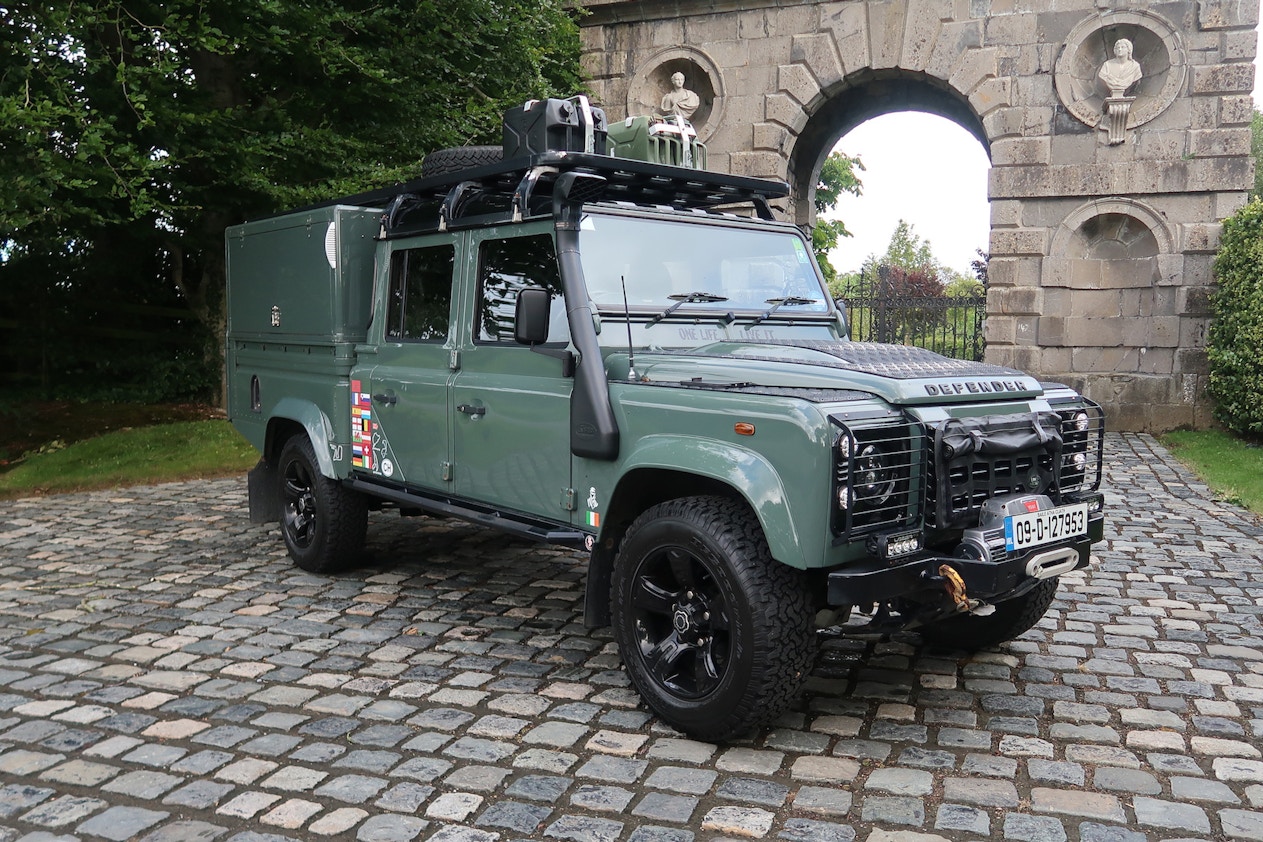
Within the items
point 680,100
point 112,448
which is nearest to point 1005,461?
point 112,448

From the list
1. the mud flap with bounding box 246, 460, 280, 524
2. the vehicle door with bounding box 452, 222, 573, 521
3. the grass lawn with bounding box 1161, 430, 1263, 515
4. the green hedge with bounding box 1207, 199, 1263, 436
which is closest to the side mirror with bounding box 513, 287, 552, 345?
the vehicle door with bounding box 452, 222, 573, 521

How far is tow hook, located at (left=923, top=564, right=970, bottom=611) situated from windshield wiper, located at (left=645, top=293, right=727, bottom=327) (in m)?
1.83

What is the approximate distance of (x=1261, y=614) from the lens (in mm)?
5973

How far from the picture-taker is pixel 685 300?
5.12 meters

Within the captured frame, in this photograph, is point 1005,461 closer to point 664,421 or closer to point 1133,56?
point 664,421

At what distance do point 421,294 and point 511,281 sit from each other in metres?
0.95

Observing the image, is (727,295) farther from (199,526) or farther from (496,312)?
(199,526)

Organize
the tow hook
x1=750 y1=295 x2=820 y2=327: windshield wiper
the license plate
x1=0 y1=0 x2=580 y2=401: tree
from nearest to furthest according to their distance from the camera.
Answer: the tow hook, the license plate, x1=750 y1=295 x2=820 y2=327: windshield wiper, x1=0 y1=0 x2=580 y2=401: tree

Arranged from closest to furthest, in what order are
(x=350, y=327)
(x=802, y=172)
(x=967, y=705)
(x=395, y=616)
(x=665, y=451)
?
(x=665, y=451) < (x=967, y=705) < (x=395, y=616) < (x=350, y=327) < (x=802, y=172)

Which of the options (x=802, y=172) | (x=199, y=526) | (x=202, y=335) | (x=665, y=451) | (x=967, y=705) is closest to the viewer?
(x=665, y=451)

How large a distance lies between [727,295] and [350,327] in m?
2.59

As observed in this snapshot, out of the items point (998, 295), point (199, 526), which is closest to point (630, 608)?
point (199, 526)

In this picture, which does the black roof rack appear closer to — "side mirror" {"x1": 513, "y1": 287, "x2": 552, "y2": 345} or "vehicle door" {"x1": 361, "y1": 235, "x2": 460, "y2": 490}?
"vehicle door" {"x1": 361, "y1": 235, "x2": 460, "y2": 490}

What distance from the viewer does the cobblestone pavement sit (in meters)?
3.54
